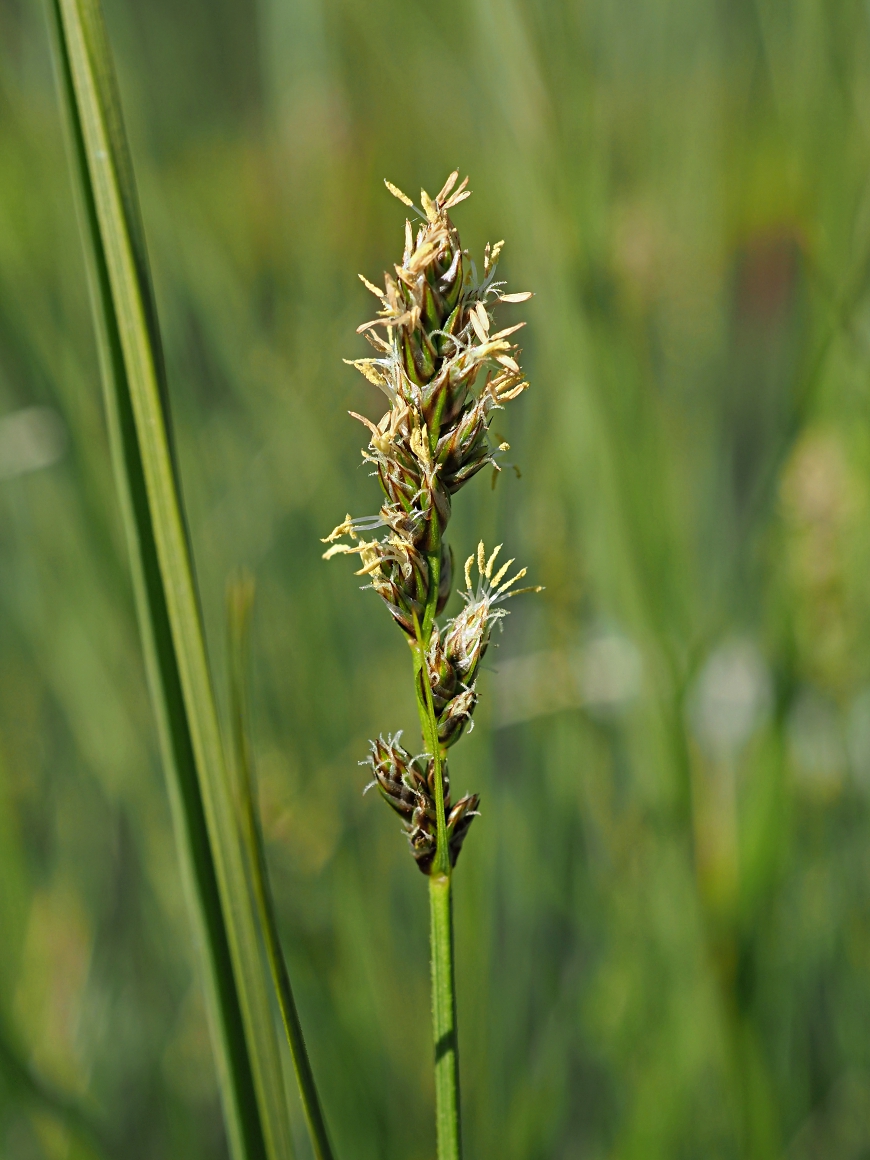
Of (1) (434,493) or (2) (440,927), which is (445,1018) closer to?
(2) (440,927)

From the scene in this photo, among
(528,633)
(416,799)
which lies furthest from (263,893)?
(528,633)

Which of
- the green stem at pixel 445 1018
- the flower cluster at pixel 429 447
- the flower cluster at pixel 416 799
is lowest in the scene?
the green stem at pixel 445 1018

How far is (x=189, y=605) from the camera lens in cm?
30

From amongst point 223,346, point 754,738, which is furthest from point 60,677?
point 754,738

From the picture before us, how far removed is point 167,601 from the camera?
31 centimetres

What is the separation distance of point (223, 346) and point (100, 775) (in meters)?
0.47

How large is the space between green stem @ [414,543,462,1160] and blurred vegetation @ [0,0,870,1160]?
8.2 inches

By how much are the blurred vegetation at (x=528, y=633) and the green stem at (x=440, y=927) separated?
21cm

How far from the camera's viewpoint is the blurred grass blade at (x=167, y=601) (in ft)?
0.97

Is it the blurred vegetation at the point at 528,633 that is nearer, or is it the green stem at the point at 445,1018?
the green stem at the point at 445,1018

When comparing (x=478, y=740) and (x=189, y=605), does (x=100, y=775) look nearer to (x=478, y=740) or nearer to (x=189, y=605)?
(x=478, y=740)

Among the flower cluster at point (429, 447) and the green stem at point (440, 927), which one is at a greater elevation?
the flower cluster at point (429, 447)

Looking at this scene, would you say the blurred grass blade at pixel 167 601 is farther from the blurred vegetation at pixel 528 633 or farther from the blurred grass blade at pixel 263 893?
the blurred vegetation at pixel 528 633

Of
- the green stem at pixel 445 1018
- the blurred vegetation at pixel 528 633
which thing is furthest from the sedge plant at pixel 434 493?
the blurred vegetation at pixel 528 633
